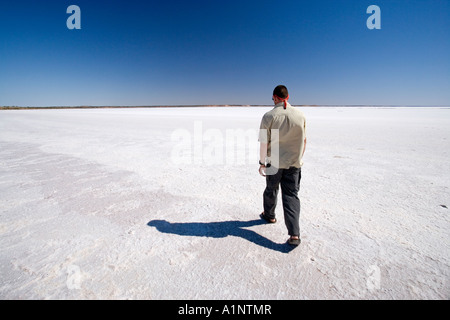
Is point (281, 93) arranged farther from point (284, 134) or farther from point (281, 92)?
point (284, 134)

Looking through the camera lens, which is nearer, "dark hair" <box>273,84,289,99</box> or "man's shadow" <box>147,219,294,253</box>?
"dark hair" <box>273,84,289,99</box>

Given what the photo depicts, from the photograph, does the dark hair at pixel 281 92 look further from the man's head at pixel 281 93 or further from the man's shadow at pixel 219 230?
the man's shadow at pixel 219 230

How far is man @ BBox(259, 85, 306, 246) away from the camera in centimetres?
246

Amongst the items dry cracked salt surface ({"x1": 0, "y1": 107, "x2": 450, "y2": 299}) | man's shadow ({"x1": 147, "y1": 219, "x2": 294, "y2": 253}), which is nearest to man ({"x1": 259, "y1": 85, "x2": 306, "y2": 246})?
man's shadow ({"x1": 147, "y1": 219, "x2": 294, "y2": 253})

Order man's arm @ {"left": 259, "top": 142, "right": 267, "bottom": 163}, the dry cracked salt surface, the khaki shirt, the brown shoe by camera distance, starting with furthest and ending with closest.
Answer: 1. the brown shoe
2. man's arm @ {"left": 259, "top": 142, "right": 267, "bottom": 163}
3. the khaki shirt
4. the dry cracked salt surface

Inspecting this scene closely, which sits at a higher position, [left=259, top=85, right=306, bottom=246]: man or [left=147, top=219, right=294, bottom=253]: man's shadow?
[left=259, top=85, right=306, bottom=246]: man

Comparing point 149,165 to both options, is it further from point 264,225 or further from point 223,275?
point 223,275

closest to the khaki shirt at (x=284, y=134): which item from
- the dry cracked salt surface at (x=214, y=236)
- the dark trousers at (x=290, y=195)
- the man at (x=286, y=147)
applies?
the man at (x=286, y=147)

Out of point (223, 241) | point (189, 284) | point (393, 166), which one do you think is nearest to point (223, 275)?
point (189, 284)

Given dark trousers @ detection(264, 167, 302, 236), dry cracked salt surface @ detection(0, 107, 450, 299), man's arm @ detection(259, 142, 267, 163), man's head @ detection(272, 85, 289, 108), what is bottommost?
dry cracked salt surface @ detection(0, 107, 450, 299)

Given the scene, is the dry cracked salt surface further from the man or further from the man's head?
the man's head

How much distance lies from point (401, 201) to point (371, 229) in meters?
1.31

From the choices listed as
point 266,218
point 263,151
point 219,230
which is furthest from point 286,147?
point 219,230

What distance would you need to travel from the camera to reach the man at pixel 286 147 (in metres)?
2.46
